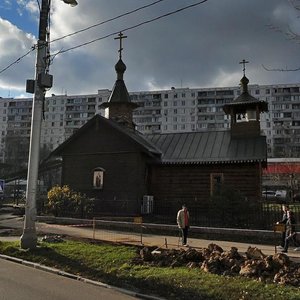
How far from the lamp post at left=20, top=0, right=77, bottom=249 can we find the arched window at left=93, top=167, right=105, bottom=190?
1287cm

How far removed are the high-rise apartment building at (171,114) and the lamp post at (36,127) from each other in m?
85.8

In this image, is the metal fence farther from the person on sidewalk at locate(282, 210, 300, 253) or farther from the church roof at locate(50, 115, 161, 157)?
the church roof at locate(50, 115, 161, 157)

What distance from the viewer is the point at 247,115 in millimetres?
29469

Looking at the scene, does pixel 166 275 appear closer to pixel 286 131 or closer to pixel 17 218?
pixel 17 218

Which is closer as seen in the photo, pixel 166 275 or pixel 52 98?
pixel 166 275

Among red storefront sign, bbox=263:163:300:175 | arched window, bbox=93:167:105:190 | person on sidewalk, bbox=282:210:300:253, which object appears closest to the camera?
person on sidewalk, bbox=282:210:300:253

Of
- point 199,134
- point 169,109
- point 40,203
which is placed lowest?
point 40,203

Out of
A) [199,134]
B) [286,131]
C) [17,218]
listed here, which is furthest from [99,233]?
[286,131]

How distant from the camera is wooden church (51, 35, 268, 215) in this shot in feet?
85.6

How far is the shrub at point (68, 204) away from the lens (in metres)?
23.9

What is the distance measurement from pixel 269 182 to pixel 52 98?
8049 centimetres

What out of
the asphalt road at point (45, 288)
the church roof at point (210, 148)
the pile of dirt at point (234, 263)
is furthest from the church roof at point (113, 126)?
the asphalt road at point (45, 288)

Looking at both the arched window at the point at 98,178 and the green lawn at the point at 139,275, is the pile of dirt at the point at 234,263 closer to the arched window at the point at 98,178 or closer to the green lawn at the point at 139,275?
the green lawn at the point at 139,275

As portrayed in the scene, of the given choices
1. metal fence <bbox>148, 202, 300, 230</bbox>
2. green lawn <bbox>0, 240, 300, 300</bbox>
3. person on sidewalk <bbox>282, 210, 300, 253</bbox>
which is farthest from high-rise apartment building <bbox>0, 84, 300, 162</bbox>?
green lawn <bbox>0, 240, 300, 300</bbox>
